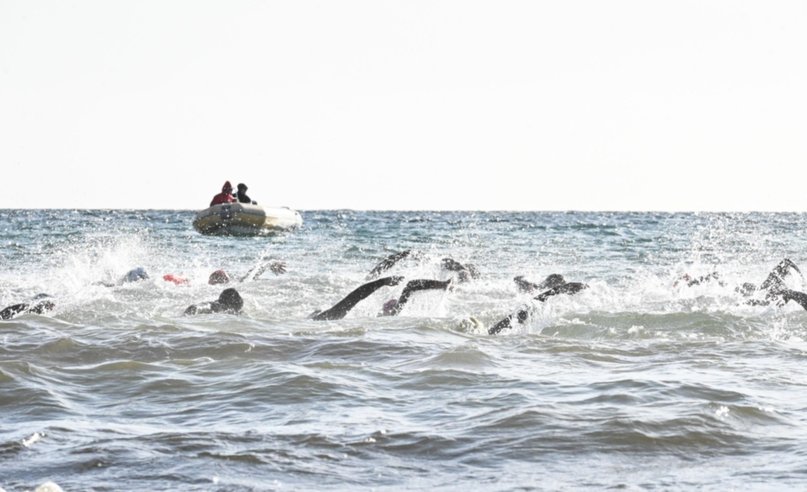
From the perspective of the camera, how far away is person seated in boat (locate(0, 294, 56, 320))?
12.1m

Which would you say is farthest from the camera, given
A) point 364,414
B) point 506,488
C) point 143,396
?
point 143,396

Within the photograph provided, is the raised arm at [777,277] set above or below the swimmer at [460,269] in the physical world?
above

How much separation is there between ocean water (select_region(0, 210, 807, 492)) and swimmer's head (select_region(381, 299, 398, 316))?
0.14 m

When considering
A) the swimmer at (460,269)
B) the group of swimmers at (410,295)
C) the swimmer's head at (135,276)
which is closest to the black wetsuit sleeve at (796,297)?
the group of swimmers at (410,295)

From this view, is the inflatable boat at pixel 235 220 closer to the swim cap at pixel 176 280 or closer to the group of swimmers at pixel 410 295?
the swim cap at pixel 176 280

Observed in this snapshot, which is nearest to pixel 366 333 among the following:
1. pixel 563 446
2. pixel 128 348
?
pixel 128 348

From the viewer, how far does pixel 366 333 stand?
1066 cm

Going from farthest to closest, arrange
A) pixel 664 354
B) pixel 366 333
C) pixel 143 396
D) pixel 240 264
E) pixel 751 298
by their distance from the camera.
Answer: pixel 240 264 < pixel 751 298 < pixel 366 333 < pixel 664 354 < pixel 143 396

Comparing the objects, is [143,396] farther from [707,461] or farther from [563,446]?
[707,461]

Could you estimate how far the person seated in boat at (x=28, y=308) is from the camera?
1208cm

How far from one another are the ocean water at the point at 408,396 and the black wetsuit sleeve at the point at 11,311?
0.39ft

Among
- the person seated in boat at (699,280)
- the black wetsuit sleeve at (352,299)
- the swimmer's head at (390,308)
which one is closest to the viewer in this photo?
the black wetsuit sleeve at (352,299)

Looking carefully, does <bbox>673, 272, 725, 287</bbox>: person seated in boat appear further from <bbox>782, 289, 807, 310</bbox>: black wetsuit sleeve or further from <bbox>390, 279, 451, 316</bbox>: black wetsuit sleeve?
<bbox>390, 279, 451, 316</bbox>: black wetsuit sleeve

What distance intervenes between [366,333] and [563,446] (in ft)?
16.3
